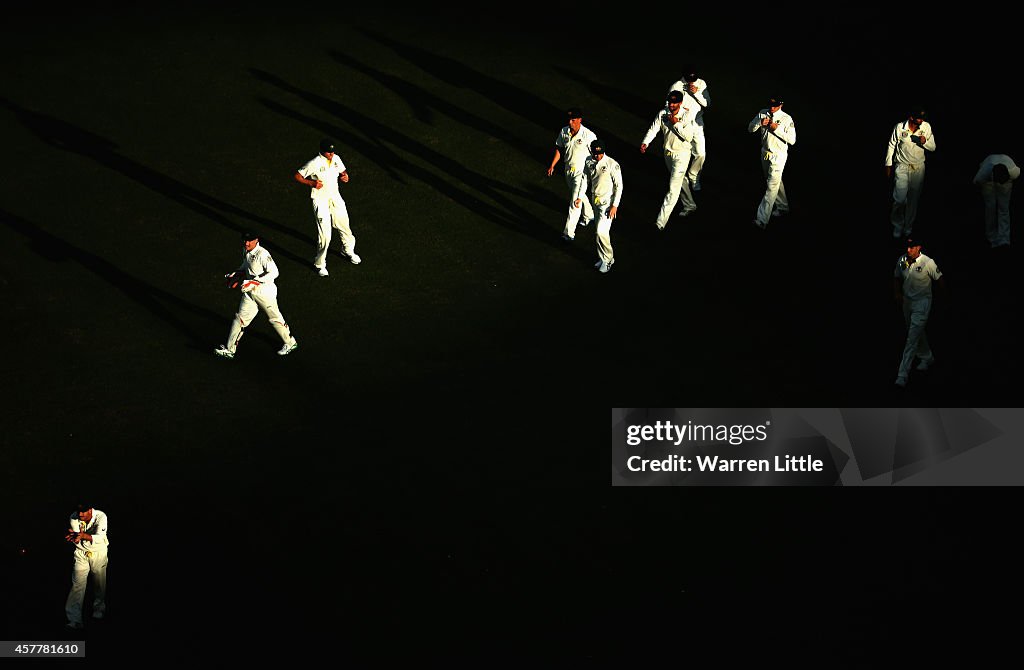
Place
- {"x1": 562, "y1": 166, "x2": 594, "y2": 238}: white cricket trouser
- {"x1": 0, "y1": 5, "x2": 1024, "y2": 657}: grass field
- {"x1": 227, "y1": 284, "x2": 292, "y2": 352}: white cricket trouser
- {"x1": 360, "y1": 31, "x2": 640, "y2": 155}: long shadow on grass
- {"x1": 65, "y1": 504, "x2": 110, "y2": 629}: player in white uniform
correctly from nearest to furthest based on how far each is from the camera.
Result: {"x1": 65, "y1": 504, "x2": 110, "y2": 629}: player in white uniform
{"x1": 0, "y1": 5, "x2": 1024, "y2": 657}: grass field
{"x1": 227, "y1": 284, "x2": 292, "y2": 352}: white cricket trouser
{"x1": 562, "y1": 166, "x2": 594, "y2": 238}: white cricket trouser
{"x1": 360, "y1": 31, "x2": 640, "y2": 155}: long shadow on grass

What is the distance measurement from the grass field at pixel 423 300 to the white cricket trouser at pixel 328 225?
0.50 metres

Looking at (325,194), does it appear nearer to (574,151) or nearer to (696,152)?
(574,151)

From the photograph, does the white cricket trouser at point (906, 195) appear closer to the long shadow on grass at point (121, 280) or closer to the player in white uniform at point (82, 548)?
the long shadow on grass at point (121, 280)

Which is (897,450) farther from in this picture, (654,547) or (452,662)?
(452,662)

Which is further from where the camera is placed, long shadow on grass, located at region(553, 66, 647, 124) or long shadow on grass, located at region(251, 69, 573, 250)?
long shadow on grass, located at region(553, 66, 647, 124)

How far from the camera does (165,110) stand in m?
27.0

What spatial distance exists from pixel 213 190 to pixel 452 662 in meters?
10.7

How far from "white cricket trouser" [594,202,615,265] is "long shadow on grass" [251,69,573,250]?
1.21 metres

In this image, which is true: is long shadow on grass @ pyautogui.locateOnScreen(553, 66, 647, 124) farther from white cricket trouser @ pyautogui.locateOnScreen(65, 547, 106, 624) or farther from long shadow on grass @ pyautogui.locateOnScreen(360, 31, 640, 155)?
white cricket trouser @ pyautogui.locateOnScreen(65, 547, 106, 624)

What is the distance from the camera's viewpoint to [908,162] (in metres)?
23.2

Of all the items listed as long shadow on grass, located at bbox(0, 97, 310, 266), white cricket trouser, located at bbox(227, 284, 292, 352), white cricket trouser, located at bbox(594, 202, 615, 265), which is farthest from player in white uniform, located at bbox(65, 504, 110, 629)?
white cricket trouser, located at bbox(594, 202, 615, 265)

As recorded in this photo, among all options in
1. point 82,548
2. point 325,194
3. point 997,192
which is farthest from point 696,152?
point 82,548

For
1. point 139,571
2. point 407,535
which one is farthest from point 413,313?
point 139,571

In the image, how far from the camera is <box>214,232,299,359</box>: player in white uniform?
21031 mm
